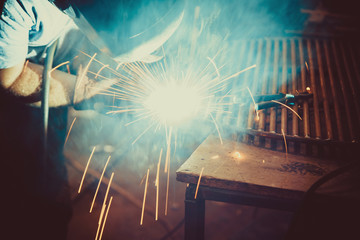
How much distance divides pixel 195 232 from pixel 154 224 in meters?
1.53

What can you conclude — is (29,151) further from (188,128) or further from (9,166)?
(188,128)

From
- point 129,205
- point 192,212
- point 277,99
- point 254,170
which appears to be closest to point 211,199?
point 192,212

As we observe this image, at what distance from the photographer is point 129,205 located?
2184 millimetres

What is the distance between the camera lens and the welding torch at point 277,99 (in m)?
1.08

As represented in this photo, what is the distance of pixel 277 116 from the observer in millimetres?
1127

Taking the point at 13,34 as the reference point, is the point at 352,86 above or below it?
below

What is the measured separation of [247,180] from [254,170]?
113 mm

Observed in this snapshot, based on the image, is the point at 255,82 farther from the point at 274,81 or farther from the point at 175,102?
the point at 175,102

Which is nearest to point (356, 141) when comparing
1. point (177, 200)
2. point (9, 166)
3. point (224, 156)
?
point (224, 156)

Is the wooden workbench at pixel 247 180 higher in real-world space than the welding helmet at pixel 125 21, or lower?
lower

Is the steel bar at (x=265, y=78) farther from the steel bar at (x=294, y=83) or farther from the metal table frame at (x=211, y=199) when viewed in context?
the metal table frame at (x=211, y=199)

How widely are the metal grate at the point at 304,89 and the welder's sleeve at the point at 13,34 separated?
1.43m

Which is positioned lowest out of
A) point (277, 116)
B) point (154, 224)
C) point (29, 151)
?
point (154, 224)

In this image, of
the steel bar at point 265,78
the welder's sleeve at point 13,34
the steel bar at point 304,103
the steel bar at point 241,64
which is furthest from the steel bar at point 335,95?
the welder's sleeve at point 13,34
